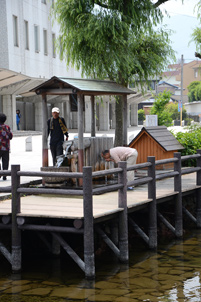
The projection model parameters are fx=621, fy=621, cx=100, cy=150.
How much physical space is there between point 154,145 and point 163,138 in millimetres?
487

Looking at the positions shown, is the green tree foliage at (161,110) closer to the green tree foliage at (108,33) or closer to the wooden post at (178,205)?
the green tree foliage at (108,33)

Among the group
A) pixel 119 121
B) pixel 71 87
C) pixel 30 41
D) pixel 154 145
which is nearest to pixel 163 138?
pixel 154 145

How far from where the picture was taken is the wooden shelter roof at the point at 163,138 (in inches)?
701

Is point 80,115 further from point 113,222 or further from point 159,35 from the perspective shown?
point 159,35

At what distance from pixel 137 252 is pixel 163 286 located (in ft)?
7.46

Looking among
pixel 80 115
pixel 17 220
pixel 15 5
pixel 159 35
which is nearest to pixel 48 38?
pixel 15 5

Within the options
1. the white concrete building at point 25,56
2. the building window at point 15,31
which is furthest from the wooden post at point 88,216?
the building window at point 15,31

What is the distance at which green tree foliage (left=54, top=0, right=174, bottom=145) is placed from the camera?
1906 centimetres

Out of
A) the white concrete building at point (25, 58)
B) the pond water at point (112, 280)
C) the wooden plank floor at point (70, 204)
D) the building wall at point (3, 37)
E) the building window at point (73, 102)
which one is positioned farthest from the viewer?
the white concrete building at point (25, 58)

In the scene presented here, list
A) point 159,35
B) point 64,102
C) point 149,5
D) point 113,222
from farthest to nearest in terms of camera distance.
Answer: point 64,102, point 159,35, point 149,5, point 113,222

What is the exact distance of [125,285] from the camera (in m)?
10.0

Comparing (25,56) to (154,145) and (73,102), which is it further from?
(73,102)

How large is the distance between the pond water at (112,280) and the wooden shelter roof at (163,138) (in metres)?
5.94

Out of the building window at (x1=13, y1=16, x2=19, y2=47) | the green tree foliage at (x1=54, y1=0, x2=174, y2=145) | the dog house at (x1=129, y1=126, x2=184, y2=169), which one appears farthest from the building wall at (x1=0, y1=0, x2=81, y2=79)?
the dog house at (x1=129, y1=126, x2=184, y2=169)
